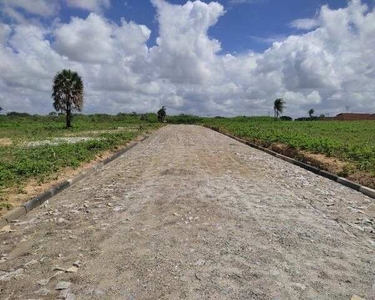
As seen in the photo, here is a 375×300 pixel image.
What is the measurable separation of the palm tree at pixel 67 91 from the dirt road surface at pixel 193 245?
3614cm

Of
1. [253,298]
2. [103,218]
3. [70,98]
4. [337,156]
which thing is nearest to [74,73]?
[70,98]

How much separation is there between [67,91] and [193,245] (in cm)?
4060

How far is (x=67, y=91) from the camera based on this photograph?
139 feet

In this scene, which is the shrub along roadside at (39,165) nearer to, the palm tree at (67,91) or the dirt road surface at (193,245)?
the dirt road surface at (193,245)

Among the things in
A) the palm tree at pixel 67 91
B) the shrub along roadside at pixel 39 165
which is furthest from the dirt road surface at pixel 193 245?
the palm tree at pixel 67 91

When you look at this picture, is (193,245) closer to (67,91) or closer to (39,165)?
(39,165)

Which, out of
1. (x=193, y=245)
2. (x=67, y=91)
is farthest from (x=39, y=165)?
(x=67, y=91)

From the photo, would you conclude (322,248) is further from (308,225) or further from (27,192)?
(27,192)

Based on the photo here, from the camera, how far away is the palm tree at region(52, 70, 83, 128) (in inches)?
1661

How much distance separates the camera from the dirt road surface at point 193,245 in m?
3.97

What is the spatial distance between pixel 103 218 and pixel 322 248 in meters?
3.70

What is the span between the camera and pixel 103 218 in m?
6.47

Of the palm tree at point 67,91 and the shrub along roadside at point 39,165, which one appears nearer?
the shrub along roadside at point 39,165

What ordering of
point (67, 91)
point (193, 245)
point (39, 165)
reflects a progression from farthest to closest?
point (67, 91), point (39, 165), point (193, 245)
